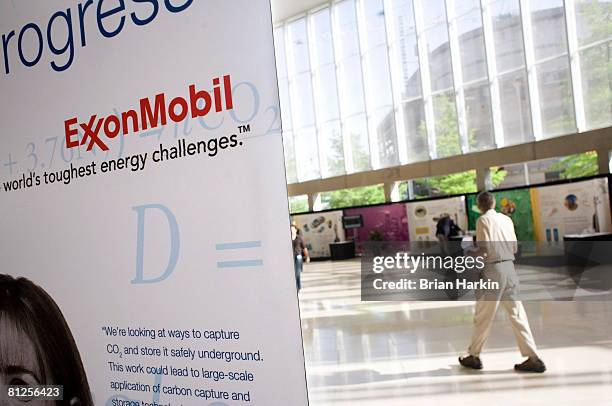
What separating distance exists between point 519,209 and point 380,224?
7776 mm

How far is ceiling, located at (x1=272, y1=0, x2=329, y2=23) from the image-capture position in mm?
28531

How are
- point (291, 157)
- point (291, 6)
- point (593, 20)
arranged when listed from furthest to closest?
point (291, 157) → point (291, 6) → point (593, 20)

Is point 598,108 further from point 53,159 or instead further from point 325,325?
point 53,159

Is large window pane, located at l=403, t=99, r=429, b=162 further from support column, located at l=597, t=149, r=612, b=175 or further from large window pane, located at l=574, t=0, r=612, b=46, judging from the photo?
support column, located at l=597, t=149, r=612, b=175

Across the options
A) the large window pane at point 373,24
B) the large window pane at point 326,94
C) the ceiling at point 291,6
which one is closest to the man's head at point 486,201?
the large window pane at point 373,24

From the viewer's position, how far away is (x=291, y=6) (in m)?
28.9

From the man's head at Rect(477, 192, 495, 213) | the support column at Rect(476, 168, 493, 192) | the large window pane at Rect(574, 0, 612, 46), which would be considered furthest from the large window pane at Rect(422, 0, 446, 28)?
the man's head at Rect(477, 192, 495, 213)

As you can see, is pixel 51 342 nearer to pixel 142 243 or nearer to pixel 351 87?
pixel 142 243

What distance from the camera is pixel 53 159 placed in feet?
11.0

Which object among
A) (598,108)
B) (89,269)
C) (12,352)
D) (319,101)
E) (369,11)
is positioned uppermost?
(369,11)

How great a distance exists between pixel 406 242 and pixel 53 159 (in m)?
17.1

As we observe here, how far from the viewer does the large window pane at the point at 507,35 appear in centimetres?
2069

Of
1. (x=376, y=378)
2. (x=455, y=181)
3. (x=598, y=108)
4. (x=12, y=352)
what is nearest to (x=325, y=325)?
(x=376, y=378)

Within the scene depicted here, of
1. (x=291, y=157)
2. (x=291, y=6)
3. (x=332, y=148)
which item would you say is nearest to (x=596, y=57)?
(x=332, y=148)
